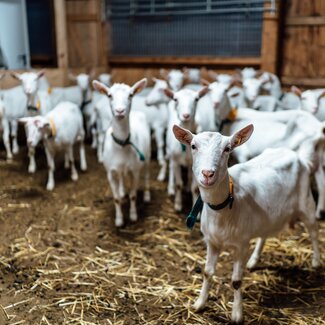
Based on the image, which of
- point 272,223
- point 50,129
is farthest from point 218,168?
point 50,129

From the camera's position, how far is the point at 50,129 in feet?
20.8

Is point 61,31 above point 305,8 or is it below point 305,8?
below

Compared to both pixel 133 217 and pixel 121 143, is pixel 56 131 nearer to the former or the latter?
pixel 121 143

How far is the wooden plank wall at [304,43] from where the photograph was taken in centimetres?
891

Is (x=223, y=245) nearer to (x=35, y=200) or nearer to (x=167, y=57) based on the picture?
(x=35, y=200)

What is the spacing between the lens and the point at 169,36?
34.0ft

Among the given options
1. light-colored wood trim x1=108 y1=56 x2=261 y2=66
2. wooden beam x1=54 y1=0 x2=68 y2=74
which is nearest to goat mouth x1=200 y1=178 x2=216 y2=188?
light-colored wood trim x1=108 y1=56 x2=261 y2=66

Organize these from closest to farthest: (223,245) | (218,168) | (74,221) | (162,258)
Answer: (218,168), (223,245), (162,258), (74,221)

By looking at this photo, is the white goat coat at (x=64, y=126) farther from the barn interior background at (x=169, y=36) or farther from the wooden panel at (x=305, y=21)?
the wooden panel at (x=305, y=21)

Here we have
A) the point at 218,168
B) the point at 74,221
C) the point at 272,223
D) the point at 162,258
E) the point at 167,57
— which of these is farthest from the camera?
the point at 167,57

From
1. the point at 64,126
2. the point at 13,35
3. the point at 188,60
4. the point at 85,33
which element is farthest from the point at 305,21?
the point at 13,35

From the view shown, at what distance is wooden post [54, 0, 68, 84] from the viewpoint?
29.0 ft

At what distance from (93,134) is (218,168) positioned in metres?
6.37

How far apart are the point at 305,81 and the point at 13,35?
701 centimetres
